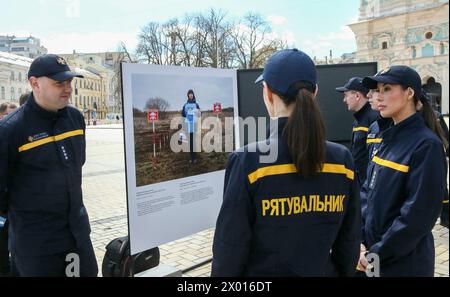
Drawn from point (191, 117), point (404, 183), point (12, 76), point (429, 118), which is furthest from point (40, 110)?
point (12, 76)

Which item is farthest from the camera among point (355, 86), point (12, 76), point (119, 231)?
point (12, 76)

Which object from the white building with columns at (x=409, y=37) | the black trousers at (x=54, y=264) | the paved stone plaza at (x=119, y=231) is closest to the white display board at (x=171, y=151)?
the black trousers at (x=54, y=264)

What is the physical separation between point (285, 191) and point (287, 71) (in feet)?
1.73

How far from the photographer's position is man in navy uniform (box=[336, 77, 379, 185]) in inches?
169

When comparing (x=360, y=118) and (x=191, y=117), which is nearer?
(x=191, y=117)

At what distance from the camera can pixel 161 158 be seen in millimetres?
3627

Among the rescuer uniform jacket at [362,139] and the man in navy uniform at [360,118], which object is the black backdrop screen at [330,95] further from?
the rescuer uniform jacket at [362,139]

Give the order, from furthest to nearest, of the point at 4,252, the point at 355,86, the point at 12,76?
1. the point at 12,76
2. the point at 355,86
3. the point at 4,252

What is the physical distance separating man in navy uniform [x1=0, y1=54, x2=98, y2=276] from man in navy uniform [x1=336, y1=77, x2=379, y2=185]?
292cm

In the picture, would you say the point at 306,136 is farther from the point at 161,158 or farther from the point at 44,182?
the point at 161,158

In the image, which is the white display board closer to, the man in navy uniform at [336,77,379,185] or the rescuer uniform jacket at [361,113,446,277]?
the man in navy uniform at [336,77,379,185]

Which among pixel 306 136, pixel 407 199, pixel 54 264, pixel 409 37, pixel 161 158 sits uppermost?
pixel 409 37

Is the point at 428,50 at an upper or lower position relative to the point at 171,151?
upper

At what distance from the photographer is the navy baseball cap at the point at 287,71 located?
5.61 ft
